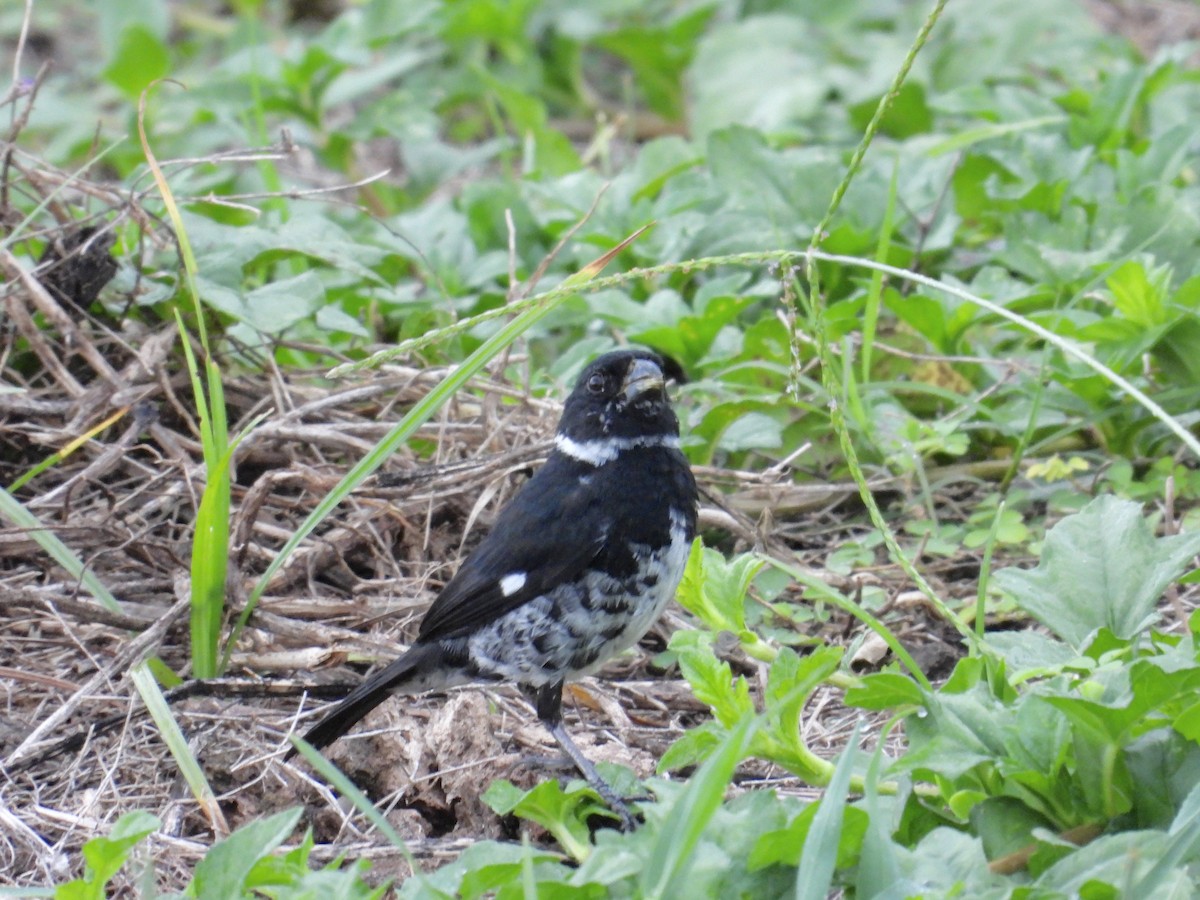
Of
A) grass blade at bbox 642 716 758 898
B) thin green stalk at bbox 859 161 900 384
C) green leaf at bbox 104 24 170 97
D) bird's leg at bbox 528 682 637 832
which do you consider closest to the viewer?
grass blade at bbox 642 716 758 898

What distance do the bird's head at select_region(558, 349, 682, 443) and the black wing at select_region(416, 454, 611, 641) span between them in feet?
0.46

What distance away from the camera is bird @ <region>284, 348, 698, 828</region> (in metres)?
3.03

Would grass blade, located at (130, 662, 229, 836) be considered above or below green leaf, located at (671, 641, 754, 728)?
below

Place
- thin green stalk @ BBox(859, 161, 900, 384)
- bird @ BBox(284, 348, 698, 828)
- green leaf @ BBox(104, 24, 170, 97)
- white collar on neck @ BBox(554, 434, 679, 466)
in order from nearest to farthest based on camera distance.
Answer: bird @ BBox(284, 348, 698, 828), white collar on neck @ BBox(554, 434, 679, 466), thin green stalk @ BBox(859, 161, 900, 384), green leaf @ BBox(104, 24, 170, 97)

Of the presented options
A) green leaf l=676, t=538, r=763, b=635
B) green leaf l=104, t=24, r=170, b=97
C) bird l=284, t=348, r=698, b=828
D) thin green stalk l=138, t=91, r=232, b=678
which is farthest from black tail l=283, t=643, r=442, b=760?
green leaf l=104, t=24, r=170, b=97

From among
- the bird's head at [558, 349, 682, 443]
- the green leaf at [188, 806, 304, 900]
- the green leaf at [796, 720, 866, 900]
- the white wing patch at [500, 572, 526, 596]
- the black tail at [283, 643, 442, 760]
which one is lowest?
the black tail at [283, 643, 442, 760]

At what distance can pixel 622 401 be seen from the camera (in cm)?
324

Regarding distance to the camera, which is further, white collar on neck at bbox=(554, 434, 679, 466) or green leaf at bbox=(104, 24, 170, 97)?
green leaf at bbox=(104, 24, 170, 97)

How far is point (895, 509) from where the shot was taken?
12.7 feet

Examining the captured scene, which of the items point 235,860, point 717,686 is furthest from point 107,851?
point 717,686

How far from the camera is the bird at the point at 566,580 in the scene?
303 centimetres

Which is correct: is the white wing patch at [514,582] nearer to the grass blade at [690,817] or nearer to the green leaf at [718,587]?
the green leaf at [718,587]

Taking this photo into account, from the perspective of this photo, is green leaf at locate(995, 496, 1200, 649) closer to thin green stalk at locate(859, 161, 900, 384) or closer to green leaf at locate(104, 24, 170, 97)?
thin green stalk at locate(859, 161, 900, 384)

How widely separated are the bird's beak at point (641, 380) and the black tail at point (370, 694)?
2.30 ft
